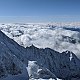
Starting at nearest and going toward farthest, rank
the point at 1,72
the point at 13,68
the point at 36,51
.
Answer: the point at 1,72 < the point at 13,68 < the point at 36,51

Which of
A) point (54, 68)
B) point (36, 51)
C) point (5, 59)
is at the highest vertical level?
point (5, 59)

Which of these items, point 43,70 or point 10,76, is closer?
point 10,76

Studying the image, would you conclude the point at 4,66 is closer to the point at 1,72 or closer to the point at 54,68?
the point at 1,72

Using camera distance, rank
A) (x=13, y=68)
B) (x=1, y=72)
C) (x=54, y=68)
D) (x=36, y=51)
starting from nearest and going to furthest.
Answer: (x=1, y=72)
(x=13, y=68)
(x=36, y=51)
(x=54, y=68)

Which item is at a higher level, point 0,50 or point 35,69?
point 0,50

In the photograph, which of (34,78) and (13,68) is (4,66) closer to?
(13,68)

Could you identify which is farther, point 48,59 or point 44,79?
point 48,59

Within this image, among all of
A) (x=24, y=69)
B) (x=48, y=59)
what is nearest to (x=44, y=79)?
(x=24, y=69)

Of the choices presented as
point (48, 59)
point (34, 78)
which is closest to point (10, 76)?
point (34, 78)

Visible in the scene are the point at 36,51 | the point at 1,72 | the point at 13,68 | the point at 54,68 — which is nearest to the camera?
the point at 1,72
